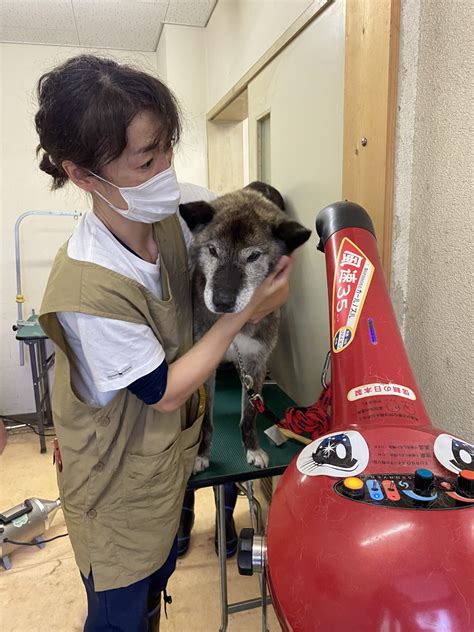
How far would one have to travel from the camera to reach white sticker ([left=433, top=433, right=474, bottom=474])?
475mm

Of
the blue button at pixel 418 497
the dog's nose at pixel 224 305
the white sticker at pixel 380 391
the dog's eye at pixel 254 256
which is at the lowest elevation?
the blue button at pixel 418 497

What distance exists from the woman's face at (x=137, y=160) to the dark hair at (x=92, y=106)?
0.01 meters

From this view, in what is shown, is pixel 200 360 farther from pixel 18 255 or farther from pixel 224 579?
pixel 18 255

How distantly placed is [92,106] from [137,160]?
0.37 feet

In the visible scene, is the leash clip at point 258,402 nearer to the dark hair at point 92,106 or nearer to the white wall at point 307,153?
the white wall at point 307,153

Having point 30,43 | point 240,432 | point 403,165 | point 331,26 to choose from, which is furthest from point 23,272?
point 403,165

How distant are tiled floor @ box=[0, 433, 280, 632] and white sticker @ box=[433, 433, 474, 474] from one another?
1.53 m

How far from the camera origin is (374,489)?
45 centimetres

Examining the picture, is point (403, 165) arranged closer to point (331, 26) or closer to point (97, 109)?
point (331, 26)

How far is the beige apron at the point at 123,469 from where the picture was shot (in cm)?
86

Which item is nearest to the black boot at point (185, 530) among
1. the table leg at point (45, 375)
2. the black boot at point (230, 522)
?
the black boot at point (230, 522)

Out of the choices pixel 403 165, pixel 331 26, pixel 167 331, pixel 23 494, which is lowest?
pixel 23 494

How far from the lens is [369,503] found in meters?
0.44

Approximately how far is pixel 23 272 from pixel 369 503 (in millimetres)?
3486
